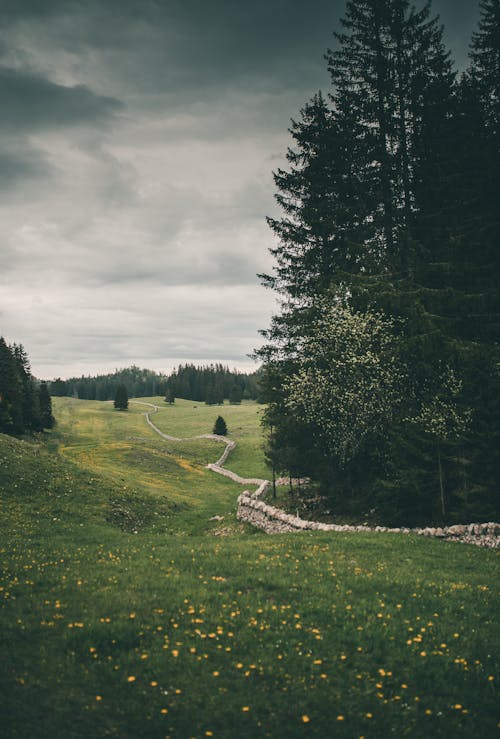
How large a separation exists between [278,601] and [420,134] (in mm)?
29195

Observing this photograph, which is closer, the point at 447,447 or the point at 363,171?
the point at 447,447

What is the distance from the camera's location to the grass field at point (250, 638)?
641cm

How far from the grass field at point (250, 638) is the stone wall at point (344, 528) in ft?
5.85

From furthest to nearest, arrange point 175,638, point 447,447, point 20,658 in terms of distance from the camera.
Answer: point 447,447 < point 175,638 < point 20,658

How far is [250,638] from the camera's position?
8.43 m

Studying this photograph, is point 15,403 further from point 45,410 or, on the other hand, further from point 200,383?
point 200,383

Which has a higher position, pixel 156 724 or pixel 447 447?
pixel 447 447

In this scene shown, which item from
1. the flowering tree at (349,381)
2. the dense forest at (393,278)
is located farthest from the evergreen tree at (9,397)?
the flowering tree at (349,381)

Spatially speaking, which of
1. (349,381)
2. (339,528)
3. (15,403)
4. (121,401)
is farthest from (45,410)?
(339,528)

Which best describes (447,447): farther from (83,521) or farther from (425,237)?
(83,521)

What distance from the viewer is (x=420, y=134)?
1067 inches

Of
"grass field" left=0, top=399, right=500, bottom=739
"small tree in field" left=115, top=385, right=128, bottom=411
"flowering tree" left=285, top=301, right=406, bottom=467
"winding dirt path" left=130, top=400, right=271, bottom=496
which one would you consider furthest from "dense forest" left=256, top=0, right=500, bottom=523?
"small tree in field" left=115, top=385, right=128, bottom=411

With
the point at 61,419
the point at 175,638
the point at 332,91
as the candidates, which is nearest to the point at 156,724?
the point at 175,638

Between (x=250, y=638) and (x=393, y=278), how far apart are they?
74.3 ft
